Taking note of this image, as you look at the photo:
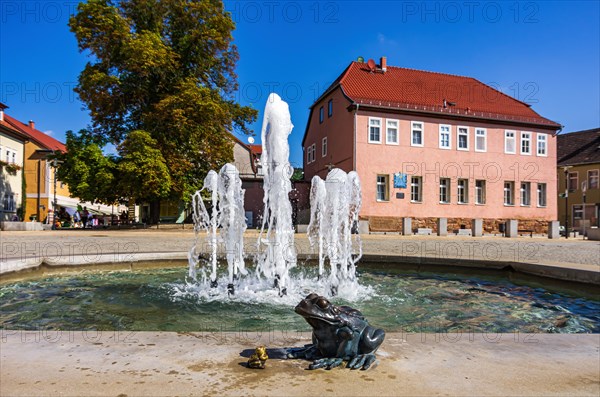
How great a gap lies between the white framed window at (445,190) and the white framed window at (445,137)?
245cm

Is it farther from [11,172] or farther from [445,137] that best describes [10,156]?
[445,137]

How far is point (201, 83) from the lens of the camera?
2923 cm

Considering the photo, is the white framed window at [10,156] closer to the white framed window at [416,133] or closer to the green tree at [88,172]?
the green tree at [88,172]

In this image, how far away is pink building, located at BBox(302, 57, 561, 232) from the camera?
96.8 ft

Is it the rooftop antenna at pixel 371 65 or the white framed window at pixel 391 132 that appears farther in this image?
the rooftop antenna at pixel 371 65

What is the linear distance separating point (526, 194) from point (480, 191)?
4179 millimetres

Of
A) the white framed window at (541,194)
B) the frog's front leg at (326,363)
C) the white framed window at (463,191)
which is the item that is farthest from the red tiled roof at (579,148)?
the frog's front leg at (326,363)

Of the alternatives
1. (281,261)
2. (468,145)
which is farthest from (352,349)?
(468,145)

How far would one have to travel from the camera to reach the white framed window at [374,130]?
29547mm

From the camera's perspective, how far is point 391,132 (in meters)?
30.1

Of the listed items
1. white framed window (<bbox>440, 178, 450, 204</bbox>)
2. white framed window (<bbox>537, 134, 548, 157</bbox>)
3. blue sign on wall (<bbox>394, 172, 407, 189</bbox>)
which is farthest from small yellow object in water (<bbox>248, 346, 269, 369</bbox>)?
white framed window (<bbox>537, 134, 548, 157</bbox>)

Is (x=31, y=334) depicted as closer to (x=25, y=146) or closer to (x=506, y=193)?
(x=506, y=193)

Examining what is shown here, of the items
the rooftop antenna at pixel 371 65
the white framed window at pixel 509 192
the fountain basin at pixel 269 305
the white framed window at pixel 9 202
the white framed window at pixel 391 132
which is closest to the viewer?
the fountain basin at pixel 269 305

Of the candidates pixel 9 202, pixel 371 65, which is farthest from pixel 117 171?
pixel 371 65
